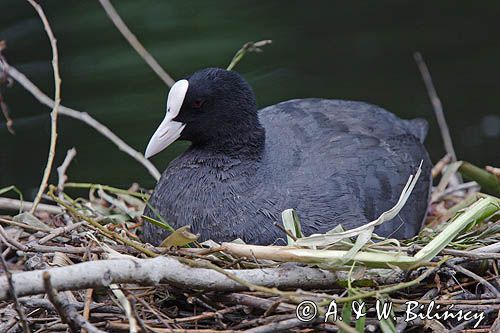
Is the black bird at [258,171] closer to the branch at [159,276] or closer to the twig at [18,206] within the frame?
the branch at [159,276]

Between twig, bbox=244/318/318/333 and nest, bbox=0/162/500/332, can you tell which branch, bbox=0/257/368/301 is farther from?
twig, bbox=244/318/318/333

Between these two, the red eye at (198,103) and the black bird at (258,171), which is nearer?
the black bird at (258,171)

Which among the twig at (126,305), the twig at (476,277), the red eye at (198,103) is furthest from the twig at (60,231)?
the twig at (476,277)

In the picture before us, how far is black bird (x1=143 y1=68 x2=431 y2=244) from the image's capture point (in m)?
3.98

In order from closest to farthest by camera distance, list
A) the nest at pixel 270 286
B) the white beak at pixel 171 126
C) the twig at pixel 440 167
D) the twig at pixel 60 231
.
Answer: the nest at pixel 270 286, the twig at pixel 60 231, the white beak at pixel 171 126, the twig at pixel 440 167

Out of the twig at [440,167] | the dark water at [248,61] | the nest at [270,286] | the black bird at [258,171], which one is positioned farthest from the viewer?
the dark water at [248,61]

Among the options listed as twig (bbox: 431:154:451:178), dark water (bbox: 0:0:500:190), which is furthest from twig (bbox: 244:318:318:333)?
dark water (bbox: 0:0:500:190)

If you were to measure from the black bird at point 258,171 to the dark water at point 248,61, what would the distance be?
181cm

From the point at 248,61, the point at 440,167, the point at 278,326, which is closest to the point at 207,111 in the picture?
the point at 278,326

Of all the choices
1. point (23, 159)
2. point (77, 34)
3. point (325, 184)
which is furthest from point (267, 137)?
point (77, 34)

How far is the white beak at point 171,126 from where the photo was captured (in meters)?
4.09

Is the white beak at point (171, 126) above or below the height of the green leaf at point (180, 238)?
above

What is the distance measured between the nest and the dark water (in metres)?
2.48

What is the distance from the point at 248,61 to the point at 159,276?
13.4ft
